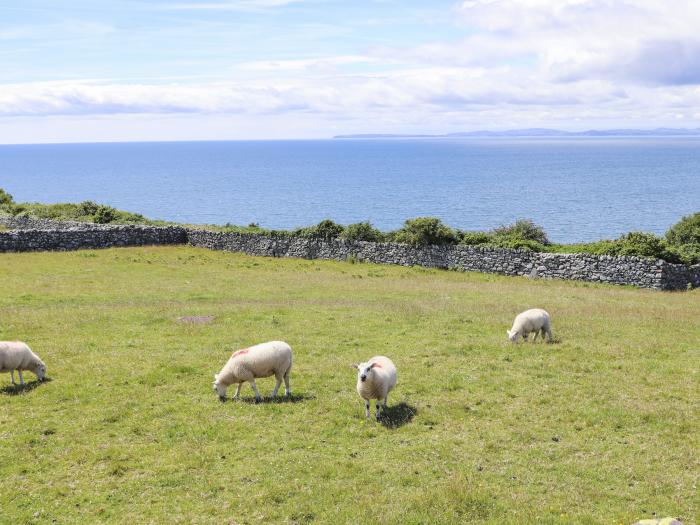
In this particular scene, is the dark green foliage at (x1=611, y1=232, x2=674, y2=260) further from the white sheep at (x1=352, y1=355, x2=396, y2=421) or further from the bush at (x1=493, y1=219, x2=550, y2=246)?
the white sheep at (x1=352, y1=355, x2=396, y2=421)

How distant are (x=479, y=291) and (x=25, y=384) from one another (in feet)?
86.5

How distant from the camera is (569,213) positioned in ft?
461

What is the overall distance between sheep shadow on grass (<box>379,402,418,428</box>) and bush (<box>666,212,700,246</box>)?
44.5 metres

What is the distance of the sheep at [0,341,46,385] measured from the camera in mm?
18750

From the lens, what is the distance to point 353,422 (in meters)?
16.5

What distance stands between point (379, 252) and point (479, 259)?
28.1ft

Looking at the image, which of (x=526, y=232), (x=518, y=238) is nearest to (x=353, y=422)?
(x=518, y=238)

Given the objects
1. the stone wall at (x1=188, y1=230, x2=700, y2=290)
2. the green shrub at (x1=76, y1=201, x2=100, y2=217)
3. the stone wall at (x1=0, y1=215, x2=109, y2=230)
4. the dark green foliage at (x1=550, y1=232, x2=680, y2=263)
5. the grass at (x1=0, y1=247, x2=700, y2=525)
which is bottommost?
the grass at (x1=0, y1=247, x2=700, y2=525)

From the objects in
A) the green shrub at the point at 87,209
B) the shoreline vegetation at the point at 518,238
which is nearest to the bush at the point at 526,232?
the shoreline vegetation at the point at 518,238

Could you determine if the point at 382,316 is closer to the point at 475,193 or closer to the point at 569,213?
the point at 569,213

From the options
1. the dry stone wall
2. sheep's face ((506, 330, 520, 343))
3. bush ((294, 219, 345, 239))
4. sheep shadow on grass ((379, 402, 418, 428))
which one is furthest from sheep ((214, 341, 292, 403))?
the dry stone wall

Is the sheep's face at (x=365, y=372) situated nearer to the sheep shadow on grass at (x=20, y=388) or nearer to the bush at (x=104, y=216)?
the sheep shadow on grass at (x=20, y=388)

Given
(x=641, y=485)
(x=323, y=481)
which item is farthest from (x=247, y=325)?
(x=641, y=485)

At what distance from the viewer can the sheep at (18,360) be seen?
18.8 metres
